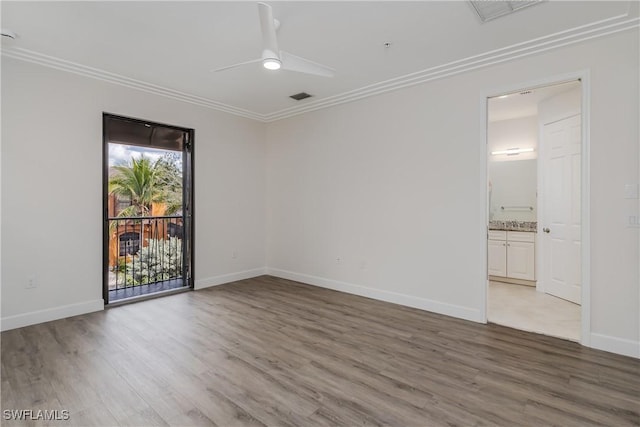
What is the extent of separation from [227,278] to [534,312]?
4361 millimetres

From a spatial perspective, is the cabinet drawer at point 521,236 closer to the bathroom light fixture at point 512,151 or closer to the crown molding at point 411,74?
the bathroom light fixture at point 512,151

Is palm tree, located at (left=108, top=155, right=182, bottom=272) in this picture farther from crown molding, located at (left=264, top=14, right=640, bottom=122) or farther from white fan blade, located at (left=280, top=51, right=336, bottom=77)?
white fan blade, located at (left=280, top=51, right=336, bottom=77)

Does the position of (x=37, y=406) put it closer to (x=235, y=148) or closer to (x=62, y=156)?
(x=62, y=156)

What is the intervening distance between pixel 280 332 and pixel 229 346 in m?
0.54

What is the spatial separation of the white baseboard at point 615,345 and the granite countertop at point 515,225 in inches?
105

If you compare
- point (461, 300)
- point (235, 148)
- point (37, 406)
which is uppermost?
point (235, 148)

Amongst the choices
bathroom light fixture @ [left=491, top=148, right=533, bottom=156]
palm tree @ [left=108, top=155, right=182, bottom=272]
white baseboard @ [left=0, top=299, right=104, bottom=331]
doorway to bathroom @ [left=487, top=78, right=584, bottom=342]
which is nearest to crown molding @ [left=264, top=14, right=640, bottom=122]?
doorway to bathroom @ [left=487, top=78, right=584, bottom=342]

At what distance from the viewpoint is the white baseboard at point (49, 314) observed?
3.29 meters

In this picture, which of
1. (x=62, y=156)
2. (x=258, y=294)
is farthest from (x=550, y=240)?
(x=62, y=156)

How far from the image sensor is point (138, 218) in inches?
177

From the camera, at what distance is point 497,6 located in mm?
2537

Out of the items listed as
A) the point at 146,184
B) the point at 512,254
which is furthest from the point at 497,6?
the point at 146,184

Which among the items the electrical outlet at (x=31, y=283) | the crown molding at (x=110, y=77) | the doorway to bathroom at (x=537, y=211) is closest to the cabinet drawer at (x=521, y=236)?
the doorway to bathroom at (x=537, y=211)

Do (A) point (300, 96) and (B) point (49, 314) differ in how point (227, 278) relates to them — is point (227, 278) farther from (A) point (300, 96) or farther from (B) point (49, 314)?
(A) point (300, 96)
